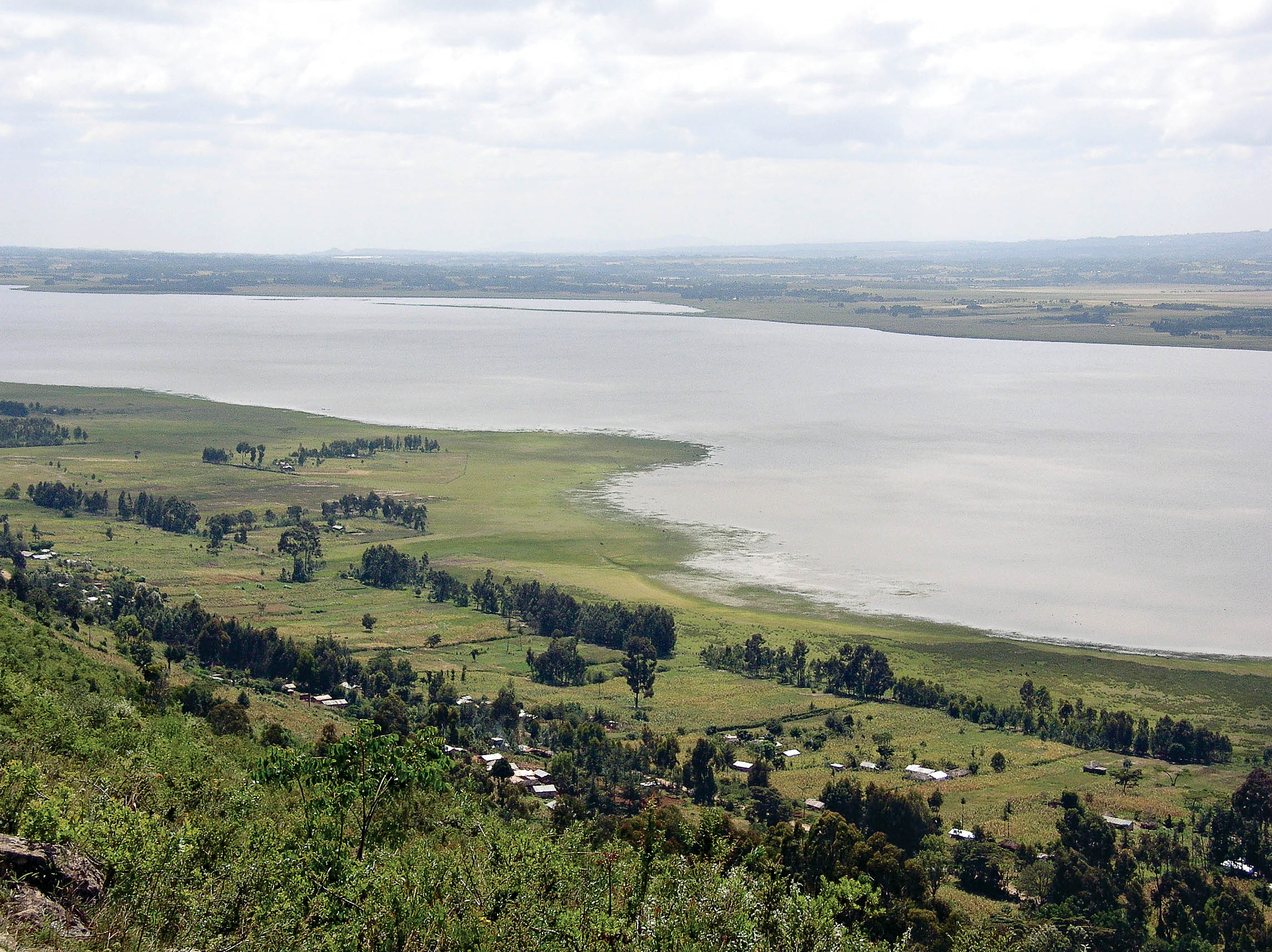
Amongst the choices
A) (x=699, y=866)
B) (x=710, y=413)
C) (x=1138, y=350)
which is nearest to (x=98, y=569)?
(x=699, y=866)

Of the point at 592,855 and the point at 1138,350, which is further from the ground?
the point at 1138,350

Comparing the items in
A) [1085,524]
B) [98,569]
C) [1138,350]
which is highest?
[1138,350]

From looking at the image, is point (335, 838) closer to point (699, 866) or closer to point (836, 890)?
point (699, 866)

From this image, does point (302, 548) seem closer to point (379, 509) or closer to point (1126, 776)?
A: point (379, 509)

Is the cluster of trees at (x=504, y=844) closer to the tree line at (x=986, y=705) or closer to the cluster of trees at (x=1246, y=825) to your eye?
the cluster of trees at (x=1246, y=825)

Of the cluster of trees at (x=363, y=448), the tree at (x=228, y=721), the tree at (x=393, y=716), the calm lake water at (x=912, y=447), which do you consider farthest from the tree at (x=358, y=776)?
the cluster of trees at (x=363, y=448)

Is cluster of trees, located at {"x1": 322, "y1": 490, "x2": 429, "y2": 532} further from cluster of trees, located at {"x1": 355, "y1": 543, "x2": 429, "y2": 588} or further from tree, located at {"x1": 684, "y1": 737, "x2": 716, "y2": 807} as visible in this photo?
tree, located at {"x1": 684, "y1": 737, "x2": 716, "y2": 807}

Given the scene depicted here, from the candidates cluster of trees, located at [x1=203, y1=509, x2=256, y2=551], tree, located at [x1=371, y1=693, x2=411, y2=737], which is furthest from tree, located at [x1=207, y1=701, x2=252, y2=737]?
cluster of trees, located at [x1=203, y1=509, x2=256, y2=551]

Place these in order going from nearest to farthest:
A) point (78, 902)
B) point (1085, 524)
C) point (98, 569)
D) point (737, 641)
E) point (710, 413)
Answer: point (78, 902), point (737, 641), point (98, 569), point (1085, 524), point (710, 413)
